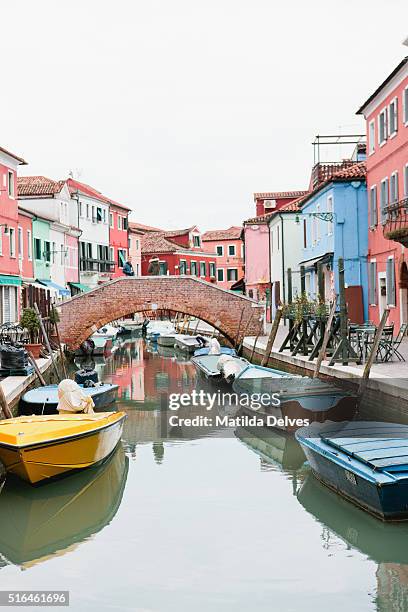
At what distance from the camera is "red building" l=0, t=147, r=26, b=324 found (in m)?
31.2

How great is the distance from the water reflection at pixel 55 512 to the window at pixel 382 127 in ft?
49.9

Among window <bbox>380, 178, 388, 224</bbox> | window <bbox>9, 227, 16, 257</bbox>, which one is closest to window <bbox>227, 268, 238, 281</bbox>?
window <bbox>9, 227, 16, 257</bbox>

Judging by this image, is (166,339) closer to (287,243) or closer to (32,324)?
(287,243)

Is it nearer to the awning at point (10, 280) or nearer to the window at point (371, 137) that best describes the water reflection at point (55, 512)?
the window at point (371, 137)

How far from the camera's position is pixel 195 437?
49.6 ft

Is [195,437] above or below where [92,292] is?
below

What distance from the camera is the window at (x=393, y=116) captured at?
23391 millimetres

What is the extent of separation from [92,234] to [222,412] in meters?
34.0

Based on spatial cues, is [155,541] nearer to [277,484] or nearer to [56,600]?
[56,600]

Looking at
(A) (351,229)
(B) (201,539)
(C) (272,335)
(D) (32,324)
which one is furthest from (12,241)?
(B) (201,539)

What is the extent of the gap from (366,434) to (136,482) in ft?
10.2

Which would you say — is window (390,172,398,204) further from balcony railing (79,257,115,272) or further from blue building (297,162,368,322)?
balcony railing (79,257,115,272)

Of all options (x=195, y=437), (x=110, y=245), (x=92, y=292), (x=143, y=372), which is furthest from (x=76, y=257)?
(x=195, y=437)

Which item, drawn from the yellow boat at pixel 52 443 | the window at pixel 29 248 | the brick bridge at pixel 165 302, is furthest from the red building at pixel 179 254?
the yellow boat at pixel 52 443
